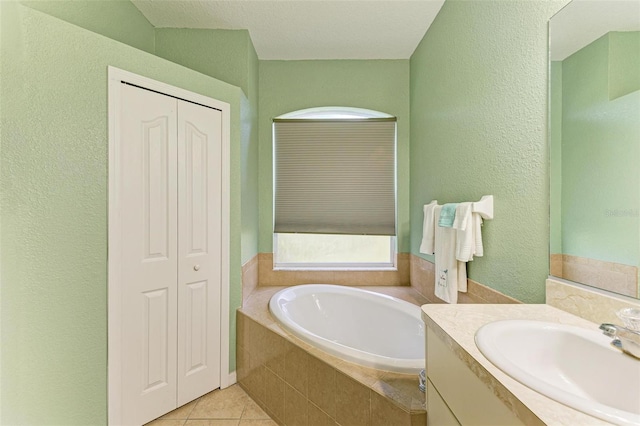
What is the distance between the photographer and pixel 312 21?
2.04m

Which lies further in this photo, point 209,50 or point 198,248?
point 209,50

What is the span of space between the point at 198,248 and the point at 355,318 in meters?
1.29

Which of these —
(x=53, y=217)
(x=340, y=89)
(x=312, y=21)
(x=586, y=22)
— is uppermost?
(x=312, y=21)

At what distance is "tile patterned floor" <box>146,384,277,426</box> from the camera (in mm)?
1624

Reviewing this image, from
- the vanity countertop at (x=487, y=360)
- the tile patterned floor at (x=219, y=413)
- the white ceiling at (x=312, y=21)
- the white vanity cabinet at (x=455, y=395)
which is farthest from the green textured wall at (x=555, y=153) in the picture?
the tile patterned floor at (x=219, y=413)

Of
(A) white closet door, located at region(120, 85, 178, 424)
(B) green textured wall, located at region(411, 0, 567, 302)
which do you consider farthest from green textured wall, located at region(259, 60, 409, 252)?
(A) white closet door, located at region(120, 85, 178, 424)

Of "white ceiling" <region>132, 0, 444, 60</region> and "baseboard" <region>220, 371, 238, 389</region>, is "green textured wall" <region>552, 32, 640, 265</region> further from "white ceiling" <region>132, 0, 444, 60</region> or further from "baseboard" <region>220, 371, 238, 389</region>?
"baseboard" <region>220, 371, 238, 389</region>

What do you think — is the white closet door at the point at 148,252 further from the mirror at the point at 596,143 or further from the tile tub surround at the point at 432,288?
the mirror at the point at 596,143

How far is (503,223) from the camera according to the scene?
1.33m

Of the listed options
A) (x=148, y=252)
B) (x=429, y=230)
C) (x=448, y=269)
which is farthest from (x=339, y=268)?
(x=148, y=252)

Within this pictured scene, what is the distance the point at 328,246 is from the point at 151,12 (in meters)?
2.29

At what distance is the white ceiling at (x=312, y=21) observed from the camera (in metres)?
1.88

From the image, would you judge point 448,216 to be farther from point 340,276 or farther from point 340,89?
point 340,89

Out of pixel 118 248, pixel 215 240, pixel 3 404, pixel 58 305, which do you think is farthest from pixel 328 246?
pixel 3 404
